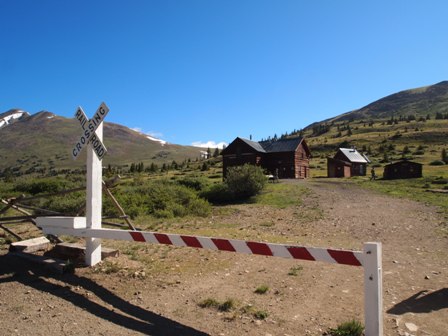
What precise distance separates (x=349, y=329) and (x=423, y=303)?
174cm

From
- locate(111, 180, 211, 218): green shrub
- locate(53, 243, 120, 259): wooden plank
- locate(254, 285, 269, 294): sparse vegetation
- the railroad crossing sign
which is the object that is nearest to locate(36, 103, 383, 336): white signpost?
the railroad crossing sign

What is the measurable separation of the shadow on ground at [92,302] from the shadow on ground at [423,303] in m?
2.75

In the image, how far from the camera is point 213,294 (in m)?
5.53

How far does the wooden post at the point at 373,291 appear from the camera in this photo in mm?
3785

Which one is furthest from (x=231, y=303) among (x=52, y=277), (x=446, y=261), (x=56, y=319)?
(x=446, y=261)

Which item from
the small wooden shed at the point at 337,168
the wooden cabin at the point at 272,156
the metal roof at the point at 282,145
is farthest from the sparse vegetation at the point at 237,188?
the small wooden shed at the point at 337,168

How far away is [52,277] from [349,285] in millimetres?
4931

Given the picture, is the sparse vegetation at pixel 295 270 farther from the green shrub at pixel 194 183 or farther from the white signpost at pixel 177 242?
the green shrub at pixel 194 183

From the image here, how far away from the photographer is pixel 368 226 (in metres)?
12.6

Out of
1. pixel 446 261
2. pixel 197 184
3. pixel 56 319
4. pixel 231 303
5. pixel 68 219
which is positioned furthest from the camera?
pixel 197 184

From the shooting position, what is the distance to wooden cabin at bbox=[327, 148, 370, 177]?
48750mm

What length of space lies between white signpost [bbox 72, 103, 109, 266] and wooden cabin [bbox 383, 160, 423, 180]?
3743cm

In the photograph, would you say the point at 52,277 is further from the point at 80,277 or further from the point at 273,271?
the point at 273,271

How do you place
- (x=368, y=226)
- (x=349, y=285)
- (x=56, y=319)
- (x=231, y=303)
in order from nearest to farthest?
(x=56, y=319), (x=231, y=303), (x=349, y=285), (x=368, y=226)
